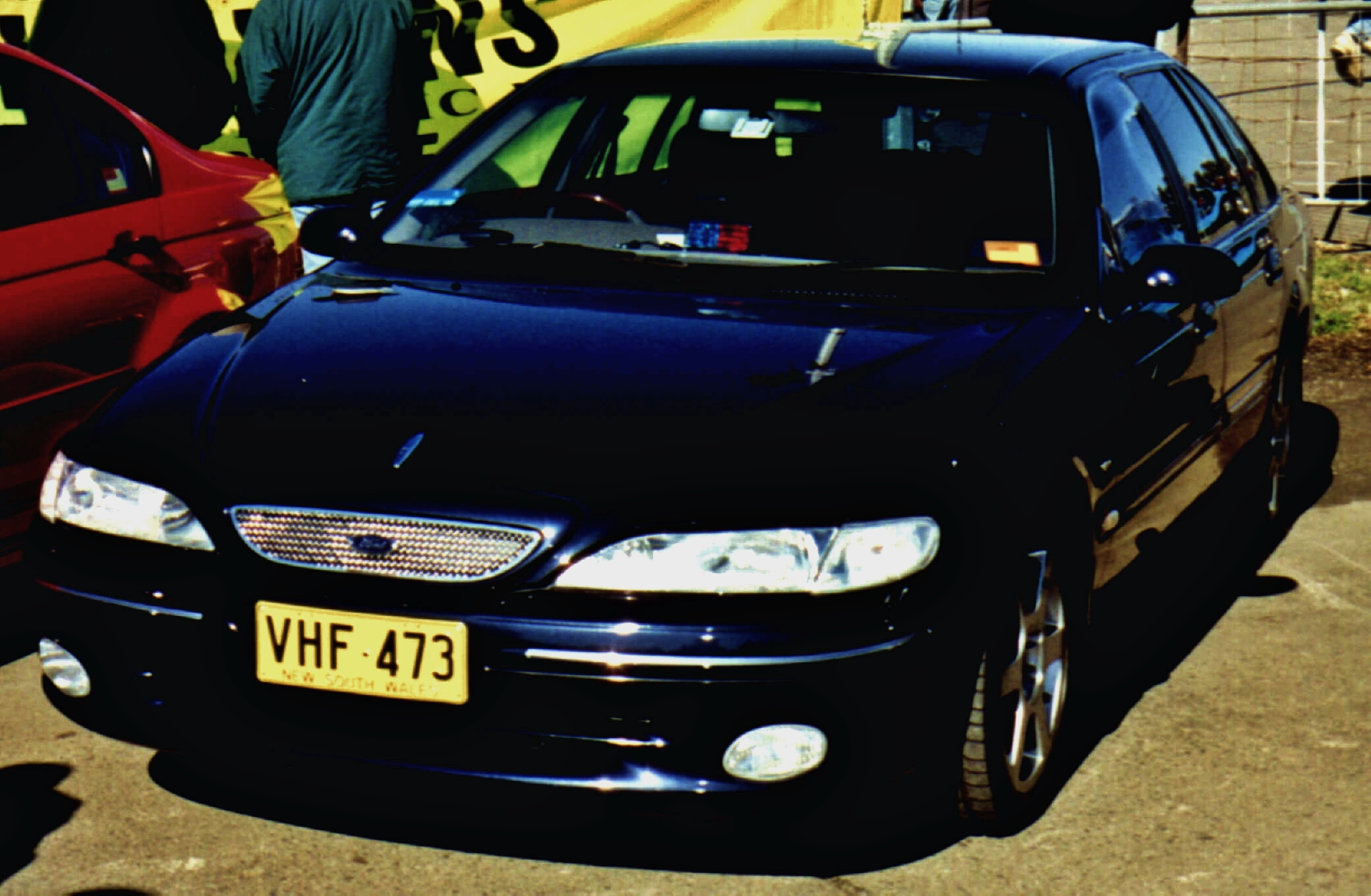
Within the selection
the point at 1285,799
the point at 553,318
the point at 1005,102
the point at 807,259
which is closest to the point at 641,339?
the point at 553,318

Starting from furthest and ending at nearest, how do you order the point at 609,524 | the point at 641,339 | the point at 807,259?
the point at 807,259, the point at 641,339, the point at 609,524

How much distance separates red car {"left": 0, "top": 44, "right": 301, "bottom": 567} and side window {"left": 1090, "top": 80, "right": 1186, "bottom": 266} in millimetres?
2367

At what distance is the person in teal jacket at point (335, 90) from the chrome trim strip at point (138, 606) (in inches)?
159

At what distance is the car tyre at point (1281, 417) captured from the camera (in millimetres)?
6098

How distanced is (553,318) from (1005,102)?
1.25m

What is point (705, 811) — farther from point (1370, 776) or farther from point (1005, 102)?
point (1005, 102)

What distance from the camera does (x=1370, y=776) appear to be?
4238 mm

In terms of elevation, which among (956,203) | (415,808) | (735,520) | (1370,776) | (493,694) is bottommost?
(1370,776)

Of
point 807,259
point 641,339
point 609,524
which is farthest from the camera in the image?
point 807,259

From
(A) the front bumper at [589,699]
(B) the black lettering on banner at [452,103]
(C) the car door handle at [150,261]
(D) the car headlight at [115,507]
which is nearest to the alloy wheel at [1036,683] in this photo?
(A) the front bumper at [589,699]

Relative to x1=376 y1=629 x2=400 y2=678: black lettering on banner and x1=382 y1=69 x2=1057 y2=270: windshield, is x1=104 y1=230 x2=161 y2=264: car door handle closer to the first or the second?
x1=382 y1=69 x2=1057 y2=270: windshield

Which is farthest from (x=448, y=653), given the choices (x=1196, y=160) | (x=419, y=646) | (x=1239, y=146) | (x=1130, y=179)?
(x=1239, y=146)

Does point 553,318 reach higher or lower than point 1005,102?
lower

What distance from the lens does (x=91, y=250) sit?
5328 mm
